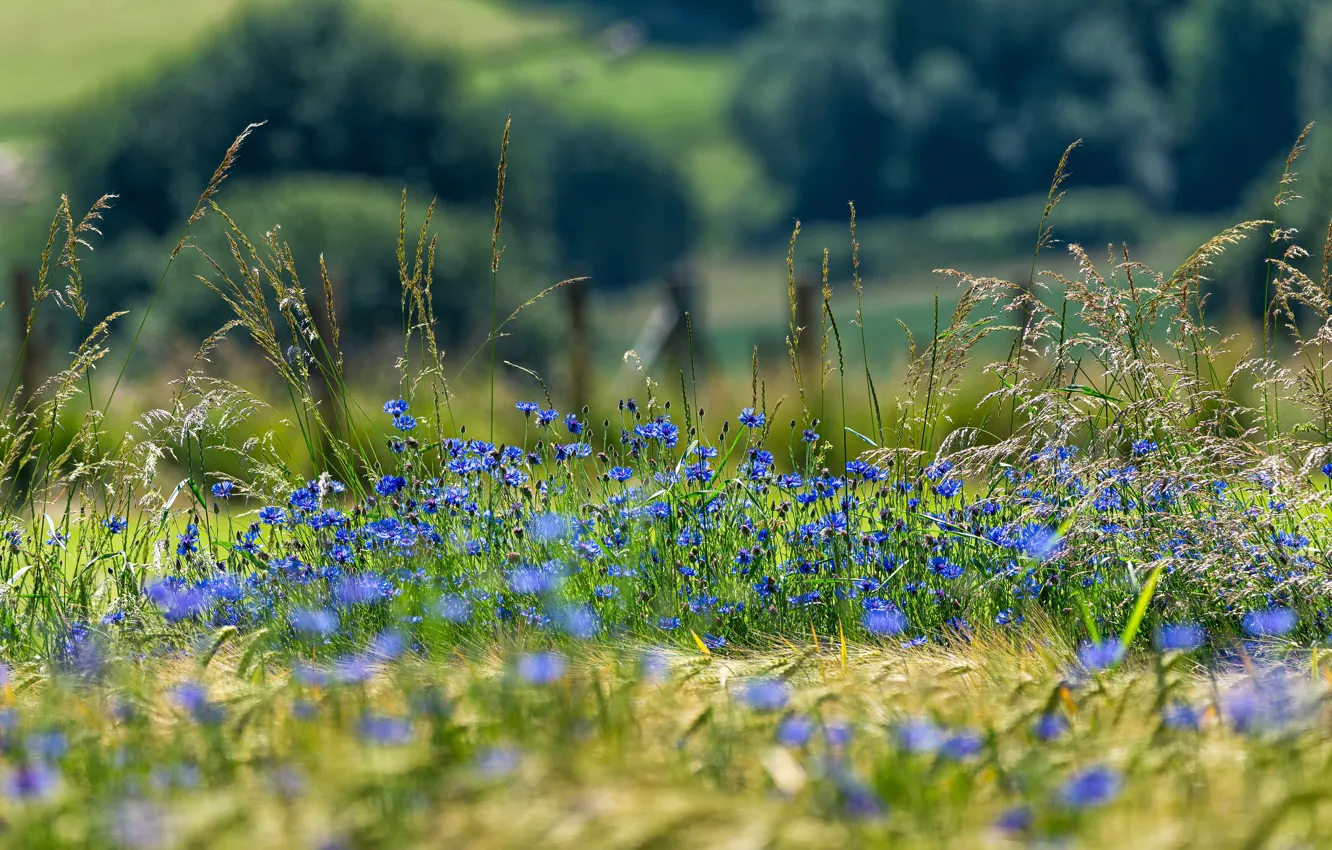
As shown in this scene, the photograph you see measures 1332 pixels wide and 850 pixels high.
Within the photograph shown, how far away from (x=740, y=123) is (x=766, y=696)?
10486 centimetres

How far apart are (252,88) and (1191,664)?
46170 mm

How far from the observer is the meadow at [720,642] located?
84.4 inches

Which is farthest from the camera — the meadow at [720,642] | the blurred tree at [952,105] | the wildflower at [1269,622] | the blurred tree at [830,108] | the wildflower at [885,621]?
the blurred tree at [830,108]

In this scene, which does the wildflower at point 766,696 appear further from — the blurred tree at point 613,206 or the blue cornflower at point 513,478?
the blurred tree at point 613,206

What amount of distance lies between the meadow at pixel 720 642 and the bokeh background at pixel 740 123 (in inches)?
1616

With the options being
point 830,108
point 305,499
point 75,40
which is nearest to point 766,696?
point 305,499

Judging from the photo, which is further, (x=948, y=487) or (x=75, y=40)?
(x=75, y=40)

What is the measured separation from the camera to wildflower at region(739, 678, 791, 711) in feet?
8.48

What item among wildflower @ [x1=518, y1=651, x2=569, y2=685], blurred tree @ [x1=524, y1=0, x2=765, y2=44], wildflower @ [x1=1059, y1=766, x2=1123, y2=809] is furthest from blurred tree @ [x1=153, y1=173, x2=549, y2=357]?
blurred tree @ [x1=524, y1=0, x2=765, y2=44]

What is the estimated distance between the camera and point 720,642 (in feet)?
12.5

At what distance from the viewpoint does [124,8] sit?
96.2m

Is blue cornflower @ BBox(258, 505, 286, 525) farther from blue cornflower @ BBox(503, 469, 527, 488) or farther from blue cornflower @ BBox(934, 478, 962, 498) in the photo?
blue cornflower @ BBox(934, 478, 962, 498)

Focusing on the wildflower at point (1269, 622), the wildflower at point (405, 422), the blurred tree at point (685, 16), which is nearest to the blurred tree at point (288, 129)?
the wildflower at point (405, 422)

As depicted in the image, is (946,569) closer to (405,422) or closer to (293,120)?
(405,422)
